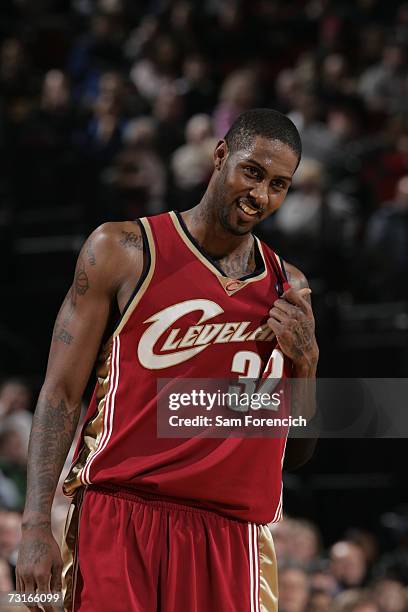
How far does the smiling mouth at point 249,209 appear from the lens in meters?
3.04

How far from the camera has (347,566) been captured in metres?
6.30

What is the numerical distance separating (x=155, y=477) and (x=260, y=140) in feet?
2.99

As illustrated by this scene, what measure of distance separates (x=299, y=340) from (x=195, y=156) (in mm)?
5290

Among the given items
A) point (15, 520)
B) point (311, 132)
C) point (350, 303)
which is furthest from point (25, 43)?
point (15, 520)

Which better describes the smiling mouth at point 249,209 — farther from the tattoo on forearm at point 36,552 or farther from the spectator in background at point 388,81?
the spectator in background at point 388,81

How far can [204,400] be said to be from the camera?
2.96 metres

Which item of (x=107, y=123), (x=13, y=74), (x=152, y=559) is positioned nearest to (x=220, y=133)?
(x=107, y=123)

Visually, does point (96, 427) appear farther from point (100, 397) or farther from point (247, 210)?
point (247, 210)

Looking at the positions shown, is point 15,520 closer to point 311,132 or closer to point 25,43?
point 311,132

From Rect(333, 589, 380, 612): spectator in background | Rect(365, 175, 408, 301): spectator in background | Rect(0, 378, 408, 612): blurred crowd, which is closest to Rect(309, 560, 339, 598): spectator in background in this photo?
Rect(0, 378, 408, 612): blurred crowd

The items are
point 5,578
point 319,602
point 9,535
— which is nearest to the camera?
point 5,578

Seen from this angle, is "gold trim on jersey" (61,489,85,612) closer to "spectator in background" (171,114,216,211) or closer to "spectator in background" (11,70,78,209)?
"spectator in background" (171,114,216,211)

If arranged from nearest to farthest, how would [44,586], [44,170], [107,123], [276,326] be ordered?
[44,586], [276,326], [44,170], [107,123]

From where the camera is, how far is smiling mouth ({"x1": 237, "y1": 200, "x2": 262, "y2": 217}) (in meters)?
3.04
